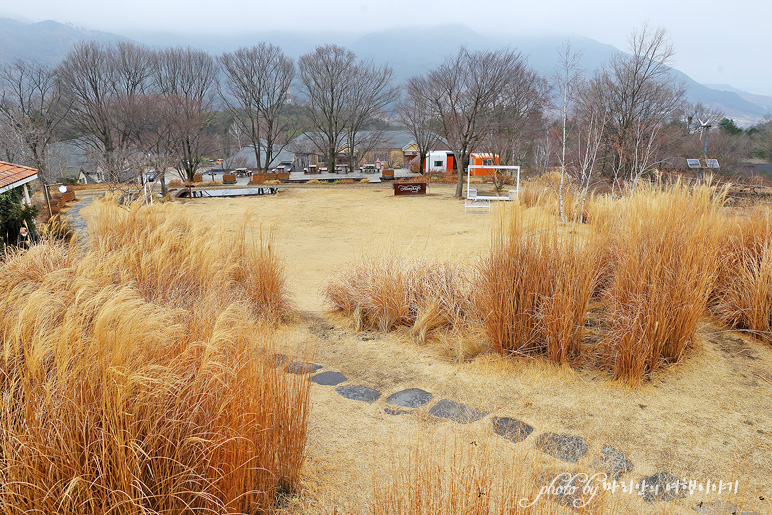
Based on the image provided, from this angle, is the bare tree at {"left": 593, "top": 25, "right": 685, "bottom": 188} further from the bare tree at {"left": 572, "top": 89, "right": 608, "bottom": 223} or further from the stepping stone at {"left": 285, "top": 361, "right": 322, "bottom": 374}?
the stepping stone at {"left": 285, "top": 361, "right": 322, "bottom": 374}

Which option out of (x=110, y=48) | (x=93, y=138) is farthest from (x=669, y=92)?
(x=110, y=48)

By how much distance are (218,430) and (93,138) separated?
34.2m

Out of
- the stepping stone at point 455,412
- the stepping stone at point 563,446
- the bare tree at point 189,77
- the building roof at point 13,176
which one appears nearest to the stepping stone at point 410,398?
the stepping stone at point 455,412

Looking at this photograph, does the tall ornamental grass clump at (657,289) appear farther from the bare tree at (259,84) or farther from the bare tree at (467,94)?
the bare tree at (259,84)

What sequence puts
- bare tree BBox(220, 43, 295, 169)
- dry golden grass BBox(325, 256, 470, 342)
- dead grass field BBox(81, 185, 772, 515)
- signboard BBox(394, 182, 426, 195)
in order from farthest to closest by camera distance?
bare tree BBox(220, 43, 295, 169)
signboard BBox(394, 182, 426, 195)
dry golden grass BBox(325, 256, 470, 342)
dead grass field BBox(81, 185, 772, 515)

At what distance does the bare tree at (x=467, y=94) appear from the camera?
17.7 metres

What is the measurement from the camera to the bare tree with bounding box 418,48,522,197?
58.0ft

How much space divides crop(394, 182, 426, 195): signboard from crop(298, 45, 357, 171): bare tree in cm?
1243

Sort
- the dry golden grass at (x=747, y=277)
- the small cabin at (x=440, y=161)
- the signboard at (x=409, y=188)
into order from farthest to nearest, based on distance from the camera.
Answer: the small cabin at (x=440, y=161)
the signboard at (x=409, y=188)
the dry golden grass at (x=747, y=277)

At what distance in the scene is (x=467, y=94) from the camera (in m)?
19.6

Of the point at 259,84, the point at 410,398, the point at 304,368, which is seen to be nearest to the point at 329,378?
the point at 410,398

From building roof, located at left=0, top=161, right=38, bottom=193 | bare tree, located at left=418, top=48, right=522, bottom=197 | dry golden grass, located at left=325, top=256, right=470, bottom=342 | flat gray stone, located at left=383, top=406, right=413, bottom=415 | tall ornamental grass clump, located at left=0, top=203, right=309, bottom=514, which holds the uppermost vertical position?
bare tree, located at left=418, top=48, right=522, bottom=197

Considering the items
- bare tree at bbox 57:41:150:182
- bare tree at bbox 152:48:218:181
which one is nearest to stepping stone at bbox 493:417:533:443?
bare tree at bbox 57:41:150:182

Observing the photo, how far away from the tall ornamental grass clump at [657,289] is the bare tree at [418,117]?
2536 cm
